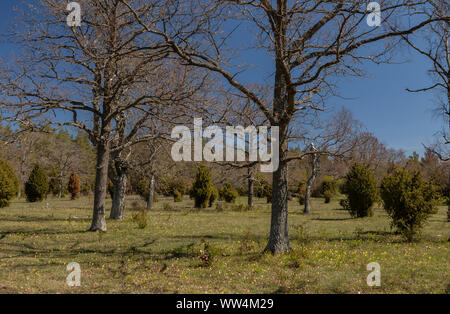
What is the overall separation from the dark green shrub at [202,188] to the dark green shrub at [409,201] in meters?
14.7

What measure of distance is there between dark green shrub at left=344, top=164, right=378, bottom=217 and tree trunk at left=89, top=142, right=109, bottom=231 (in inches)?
506

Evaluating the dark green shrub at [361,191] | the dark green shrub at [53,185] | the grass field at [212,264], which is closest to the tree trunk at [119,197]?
the grass field at [212,264]

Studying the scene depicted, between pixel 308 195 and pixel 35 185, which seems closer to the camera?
pixel 308 195

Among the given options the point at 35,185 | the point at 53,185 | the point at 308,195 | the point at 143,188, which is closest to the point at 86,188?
the point at 53,185

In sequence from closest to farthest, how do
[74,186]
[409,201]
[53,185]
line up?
1. [409,201]
2. [74,186]
3. [53,185]

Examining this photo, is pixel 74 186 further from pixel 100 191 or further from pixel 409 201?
pixel 409 201

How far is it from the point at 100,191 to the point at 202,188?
12.6 m

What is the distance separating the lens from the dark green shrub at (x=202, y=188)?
23.7 meters

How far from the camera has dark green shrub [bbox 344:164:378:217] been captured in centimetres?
1691

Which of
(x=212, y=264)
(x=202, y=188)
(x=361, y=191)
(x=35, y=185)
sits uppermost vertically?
(x=361, y=191)

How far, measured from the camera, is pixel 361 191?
1694 centimetres
